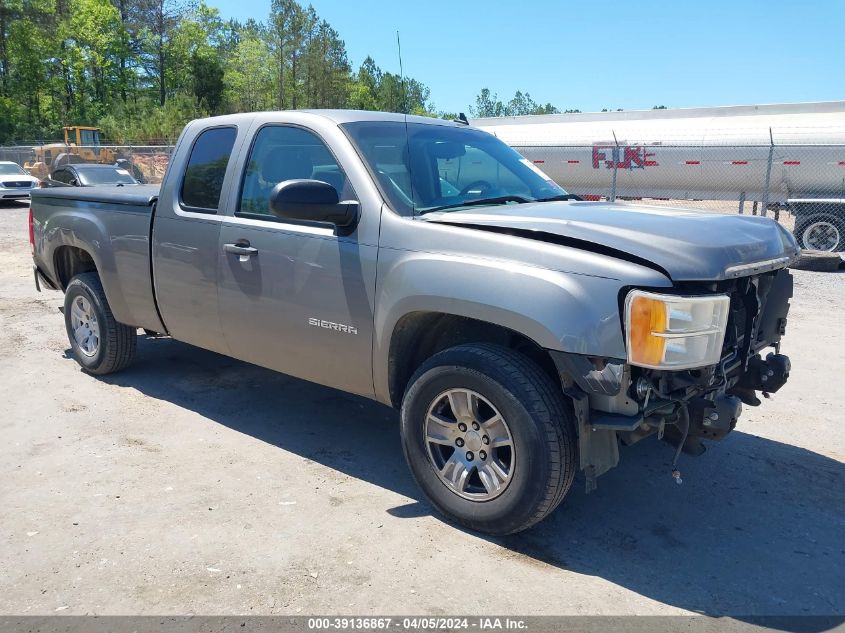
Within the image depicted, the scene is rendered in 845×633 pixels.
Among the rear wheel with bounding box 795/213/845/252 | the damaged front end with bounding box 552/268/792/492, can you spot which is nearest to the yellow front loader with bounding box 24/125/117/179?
the rear wheel with bounding box 795/213/845/252

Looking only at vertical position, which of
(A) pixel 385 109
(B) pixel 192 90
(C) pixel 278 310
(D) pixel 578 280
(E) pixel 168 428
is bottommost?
(E) pixel 168 428

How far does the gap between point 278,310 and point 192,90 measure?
5017 centimetres

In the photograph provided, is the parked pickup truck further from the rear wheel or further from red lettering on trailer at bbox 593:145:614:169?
red lettering on trailer at bbox 593:145:614:169

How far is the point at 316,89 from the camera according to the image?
52.1 meters

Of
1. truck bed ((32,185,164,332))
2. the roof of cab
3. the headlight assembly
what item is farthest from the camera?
truck bed ((32,185,164,332))

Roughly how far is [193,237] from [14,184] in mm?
24164

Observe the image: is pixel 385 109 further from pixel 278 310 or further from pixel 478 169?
pixel 278 310

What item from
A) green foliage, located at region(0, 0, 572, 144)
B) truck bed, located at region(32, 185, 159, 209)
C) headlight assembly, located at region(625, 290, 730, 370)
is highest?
green foliage, located at region(0, 0, 572, 144)

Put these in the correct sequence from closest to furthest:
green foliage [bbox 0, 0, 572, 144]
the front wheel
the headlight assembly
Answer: the headlight assembly
the front wheel
green foliage [bbox 0, 0, 572, 144]

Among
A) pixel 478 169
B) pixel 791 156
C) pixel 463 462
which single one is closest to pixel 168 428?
pixel 463 462

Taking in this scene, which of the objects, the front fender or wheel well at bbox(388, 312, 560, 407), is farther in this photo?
wheel well at bbox(388, 312, 560, 407)

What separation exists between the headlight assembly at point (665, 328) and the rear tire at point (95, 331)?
4.41 metres

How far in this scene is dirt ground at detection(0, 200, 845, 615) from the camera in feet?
10.1

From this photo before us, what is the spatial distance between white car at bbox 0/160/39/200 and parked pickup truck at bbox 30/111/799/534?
23041 millimetres
